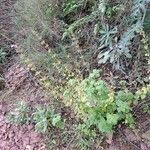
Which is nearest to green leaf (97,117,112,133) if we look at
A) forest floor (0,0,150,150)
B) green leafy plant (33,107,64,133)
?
forest floor (0,0,150,150)

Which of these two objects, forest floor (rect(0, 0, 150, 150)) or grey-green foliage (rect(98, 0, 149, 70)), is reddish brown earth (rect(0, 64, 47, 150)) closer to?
forest floor (rect(0, 0, 150, 150))

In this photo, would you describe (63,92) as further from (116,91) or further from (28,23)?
(28,23)

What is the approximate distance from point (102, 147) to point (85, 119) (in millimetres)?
261

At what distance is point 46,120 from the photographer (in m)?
3.49

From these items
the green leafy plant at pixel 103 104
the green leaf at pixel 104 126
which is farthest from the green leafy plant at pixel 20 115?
the green leaf at pixel 104 126

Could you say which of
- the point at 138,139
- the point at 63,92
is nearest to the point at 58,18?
the point at 63,92

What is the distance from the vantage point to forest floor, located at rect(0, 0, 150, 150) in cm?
322

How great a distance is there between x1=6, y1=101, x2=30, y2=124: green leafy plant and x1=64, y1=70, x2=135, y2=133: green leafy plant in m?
0.67

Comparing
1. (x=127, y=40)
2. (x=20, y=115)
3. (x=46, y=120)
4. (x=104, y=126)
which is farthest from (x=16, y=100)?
(x=127, y=40)

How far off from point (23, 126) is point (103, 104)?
0.93 metres

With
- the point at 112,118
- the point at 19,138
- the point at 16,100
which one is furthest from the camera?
the point at 16,100

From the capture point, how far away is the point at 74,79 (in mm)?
3455

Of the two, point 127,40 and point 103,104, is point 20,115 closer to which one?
point 103,104

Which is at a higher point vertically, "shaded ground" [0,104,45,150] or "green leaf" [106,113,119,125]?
"green leaf" [106,113,119,125]
